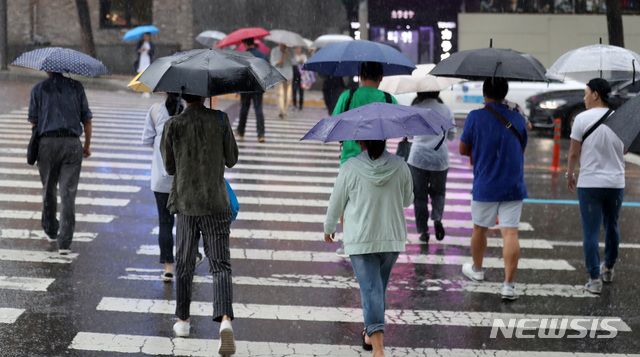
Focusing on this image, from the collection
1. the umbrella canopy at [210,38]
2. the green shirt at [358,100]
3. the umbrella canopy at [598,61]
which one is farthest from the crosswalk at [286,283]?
the umbrella canopy at [210,38]

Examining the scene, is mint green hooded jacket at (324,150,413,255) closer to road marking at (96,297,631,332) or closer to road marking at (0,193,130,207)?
road marking at (96,297,631,332)

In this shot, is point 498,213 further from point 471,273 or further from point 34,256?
point 34,256

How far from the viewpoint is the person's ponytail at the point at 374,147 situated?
5312 mm

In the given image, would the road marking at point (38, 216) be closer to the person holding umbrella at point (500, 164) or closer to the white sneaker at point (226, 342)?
the white sneaker at point (226, 342)

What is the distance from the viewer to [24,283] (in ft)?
23.7

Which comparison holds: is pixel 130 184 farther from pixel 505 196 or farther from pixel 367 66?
pixel 505 196

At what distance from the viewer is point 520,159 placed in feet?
22.9

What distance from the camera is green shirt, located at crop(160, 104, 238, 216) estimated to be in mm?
5770

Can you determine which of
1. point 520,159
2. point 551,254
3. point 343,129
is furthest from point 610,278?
point 343,129

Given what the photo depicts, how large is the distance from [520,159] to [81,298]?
385 centimetres

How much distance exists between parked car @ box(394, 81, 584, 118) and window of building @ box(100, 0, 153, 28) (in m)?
15.3

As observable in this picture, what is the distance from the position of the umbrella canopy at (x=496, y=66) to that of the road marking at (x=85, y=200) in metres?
5.13

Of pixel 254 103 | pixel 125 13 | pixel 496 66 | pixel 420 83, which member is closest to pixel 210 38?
pixel 125 13

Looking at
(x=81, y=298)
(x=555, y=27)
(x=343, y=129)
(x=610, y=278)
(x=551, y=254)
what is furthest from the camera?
(x=555, y=27)
